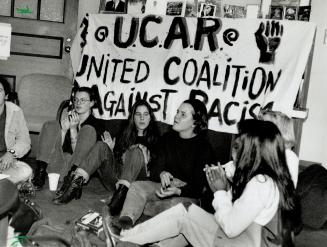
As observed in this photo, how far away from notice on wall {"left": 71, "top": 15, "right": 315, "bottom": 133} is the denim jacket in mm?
1012

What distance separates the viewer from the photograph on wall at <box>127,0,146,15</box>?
433 centimetres

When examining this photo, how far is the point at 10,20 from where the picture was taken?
4711mm

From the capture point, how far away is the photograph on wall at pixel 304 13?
12.1 feet

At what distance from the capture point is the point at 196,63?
149 inches

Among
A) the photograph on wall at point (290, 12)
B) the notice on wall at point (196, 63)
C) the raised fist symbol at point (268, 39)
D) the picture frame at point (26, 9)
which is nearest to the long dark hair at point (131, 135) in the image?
the notice on wall at point (196, 63)

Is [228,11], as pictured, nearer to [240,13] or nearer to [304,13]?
[240,13]

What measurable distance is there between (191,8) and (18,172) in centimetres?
216

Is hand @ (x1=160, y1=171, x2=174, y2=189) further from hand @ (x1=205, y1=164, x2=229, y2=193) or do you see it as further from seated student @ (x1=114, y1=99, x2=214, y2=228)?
hand @ (x1=205, y1=164, x2=229, y2=193)

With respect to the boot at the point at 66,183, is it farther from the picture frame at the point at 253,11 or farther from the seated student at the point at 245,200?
the picture frame at the point at 253,11

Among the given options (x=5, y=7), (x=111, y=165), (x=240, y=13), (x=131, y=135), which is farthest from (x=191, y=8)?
(x=5, y=7)

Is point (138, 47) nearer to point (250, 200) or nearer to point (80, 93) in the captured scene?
point (80, 93)

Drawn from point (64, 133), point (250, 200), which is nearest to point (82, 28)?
point (64, 133)

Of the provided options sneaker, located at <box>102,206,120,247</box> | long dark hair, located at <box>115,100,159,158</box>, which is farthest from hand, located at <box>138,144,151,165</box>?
sneaker, located at <box>102,206,120,247</box>

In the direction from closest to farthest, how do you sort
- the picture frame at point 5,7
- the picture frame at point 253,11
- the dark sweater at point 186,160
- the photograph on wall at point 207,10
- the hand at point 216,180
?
the hand at point 216,180 < the dark sweater at point 186,160 < the picture frame at point 253,11 < the photograph on wall at point 207,10 < the picture frame at point 5,7
